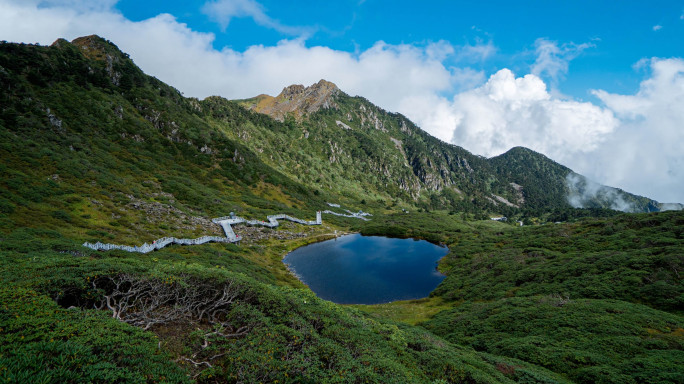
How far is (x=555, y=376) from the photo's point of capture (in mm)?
22250

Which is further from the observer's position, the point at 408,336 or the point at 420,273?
the point at 420,273

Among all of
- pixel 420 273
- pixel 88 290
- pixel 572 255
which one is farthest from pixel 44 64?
pixel 572 255

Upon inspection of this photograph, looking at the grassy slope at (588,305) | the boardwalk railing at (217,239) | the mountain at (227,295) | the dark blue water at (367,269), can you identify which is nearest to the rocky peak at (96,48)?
the mountain at (227,295)

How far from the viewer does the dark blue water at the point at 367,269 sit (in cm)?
6650

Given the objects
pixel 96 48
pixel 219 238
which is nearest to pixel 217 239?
pixel 219 238

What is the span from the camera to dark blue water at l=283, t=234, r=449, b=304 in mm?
66500

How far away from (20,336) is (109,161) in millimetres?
102312

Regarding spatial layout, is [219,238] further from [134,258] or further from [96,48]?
[96,48]

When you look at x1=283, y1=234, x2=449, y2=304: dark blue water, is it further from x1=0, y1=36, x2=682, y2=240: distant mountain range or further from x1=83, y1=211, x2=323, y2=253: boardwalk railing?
x1=0, y1=36, x2=682, y2=240: distant mountain range

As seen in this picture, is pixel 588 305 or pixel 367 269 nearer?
pixel 588 305

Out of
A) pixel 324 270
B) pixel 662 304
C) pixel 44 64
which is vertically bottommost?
pixel 324 270

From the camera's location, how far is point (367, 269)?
3206 inches

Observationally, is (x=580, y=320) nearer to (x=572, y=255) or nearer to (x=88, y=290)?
(x=572, y=255)

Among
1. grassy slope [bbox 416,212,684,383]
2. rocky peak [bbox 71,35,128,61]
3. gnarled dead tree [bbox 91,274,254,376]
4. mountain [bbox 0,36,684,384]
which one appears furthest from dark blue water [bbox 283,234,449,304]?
rocky peak [bbox 71,35,128,61]
